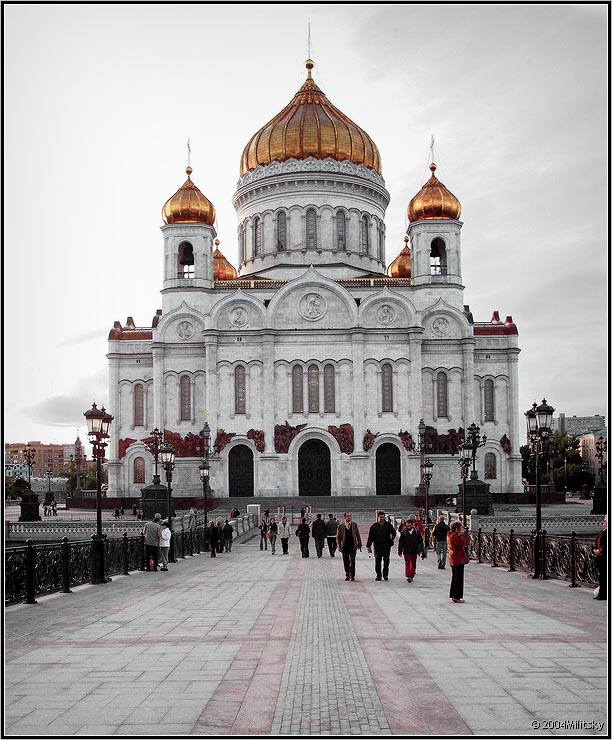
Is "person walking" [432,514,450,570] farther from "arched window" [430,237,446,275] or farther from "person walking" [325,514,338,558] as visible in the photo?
"arched window" [430,237,446,275]

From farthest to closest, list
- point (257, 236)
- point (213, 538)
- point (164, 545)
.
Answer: point (257, 236) < point (213, 538) < point (164, 545)

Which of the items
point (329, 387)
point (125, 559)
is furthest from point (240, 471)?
point (125, 559)

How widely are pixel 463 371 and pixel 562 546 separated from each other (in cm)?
3772

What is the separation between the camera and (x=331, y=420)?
53188 mm

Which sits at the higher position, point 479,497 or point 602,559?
point 602,559

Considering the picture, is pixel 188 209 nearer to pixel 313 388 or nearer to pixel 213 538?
pixel 313 388

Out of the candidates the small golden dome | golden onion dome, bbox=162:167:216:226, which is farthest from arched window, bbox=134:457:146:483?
the small golden dome

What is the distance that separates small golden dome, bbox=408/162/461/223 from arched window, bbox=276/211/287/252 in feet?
27.6

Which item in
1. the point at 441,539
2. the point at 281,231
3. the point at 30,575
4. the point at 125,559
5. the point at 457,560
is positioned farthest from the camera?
the point at 281,231

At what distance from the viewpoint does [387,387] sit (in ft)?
177

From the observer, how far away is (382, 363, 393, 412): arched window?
53688 mm

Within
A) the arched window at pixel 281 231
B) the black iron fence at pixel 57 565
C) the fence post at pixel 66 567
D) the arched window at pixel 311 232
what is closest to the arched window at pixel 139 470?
the arched window at pixel 281 231

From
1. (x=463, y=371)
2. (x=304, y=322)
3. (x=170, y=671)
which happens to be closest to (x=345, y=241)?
(x=304, y=322)

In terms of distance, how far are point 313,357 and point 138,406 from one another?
12121 millimetres
